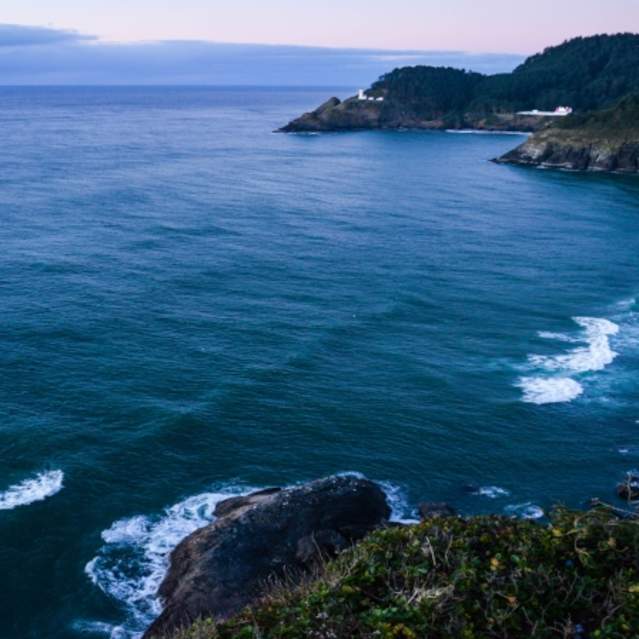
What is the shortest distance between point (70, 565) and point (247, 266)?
157 feet

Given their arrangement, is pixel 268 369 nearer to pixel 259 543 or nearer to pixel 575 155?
pixel 259 543

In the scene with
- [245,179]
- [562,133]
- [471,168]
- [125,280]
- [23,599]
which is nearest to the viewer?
[23,599]

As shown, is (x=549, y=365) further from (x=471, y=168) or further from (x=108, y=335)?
(x=471, y=168)

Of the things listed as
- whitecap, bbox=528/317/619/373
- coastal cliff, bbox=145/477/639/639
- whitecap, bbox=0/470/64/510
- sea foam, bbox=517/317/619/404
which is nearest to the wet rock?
sea foam, bbox=517/317/619/404

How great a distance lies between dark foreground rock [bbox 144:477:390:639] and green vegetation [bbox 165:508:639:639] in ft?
39.5

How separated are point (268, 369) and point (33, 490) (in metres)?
19.9

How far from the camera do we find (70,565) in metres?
37.3

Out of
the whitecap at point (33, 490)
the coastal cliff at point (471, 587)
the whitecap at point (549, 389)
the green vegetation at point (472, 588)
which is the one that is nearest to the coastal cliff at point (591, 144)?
the whitecap at point (549, 389)

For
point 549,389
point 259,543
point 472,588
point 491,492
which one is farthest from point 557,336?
point 472,588

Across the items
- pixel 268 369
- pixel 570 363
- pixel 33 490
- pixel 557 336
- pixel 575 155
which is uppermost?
pixel 575 155

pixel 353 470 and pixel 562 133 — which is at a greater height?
pixel 562 133

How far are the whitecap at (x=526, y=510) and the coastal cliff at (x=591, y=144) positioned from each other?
136 metres

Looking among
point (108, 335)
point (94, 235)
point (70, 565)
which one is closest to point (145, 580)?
point (70, 565)

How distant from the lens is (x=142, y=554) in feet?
126
